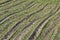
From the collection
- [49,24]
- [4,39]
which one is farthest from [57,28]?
[4,39]

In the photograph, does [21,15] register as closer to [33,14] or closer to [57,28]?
[33,14]

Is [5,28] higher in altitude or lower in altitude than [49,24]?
higher

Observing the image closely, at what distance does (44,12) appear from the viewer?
17.4 feet

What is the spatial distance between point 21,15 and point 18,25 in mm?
478

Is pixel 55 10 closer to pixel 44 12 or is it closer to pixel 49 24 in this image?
pixel 44 12

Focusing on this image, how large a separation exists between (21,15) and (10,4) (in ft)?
2.29

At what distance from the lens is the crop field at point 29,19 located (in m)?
4.34

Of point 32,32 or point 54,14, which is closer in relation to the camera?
point 32,32

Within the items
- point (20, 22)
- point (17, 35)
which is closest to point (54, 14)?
point (20, 22)

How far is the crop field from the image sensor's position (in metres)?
4.34

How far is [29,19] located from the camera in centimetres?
487

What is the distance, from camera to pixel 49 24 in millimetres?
4766

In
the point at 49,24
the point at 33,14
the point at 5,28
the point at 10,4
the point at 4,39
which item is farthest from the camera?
the point at 10,4

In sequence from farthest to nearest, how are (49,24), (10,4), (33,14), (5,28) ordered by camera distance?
(10,4) < (33,14) < (49,24) < (5,28)
